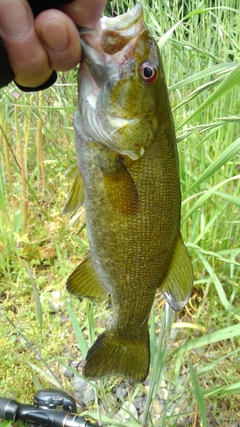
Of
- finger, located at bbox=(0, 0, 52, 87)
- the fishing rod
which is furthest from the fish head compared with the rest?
the fishing rod

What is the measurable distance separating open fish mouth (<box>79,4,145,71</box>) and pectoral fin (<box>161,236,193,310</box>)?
52 centimetres

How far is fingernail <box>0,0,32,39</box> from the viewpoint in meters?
0.83

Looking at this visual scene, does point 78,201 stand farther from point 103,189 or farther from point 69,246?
point 69,246

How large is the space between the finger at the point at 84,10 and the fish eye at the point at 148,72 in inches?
6.1

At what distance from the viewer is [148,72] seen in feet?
3.28

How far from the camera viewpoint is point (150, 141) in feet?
3.43

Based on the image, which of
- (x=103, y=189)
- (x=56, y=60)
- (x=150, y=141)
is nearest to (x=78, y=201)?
(x=103, y=189)

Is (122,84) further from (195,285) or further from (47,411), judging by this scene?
(195,285)

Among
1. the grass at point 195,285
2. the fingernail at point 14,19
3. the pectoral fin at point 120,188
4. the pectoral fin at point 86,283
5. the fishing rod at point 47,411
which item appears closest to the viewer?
the fingernail at point 14,19

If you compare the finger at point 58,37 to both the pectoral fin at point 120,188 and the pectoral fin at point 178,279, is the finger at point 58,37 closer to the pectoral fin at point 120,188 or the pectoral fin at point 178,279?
the pectoral fin at point 120,188

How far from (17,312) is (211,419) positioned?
1119 millimetres

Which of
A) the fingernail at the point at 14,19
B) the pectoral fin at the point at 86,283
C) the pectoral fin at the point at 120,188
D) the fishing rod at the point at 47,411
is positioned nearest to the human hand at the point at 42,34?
the fingernail at the point at 14,19

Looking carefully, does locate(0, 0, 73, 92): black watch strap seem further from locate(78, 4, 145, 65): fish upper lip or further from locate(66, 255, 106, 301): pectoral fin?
locate(66, 255, 106, 301): pectoral fin

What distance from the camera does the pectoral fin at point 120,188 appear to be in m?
1.05
